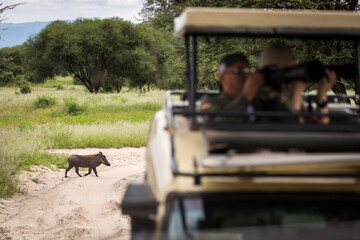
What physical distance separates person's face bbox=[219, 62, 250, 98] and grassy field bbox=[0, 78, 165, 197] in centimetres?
600

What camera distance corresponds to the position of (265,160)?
8.20 feet

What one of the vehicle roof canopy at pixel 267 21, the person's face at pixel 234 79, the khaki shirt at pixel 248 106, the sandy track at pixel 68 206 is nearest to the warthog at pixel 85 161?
the sandy track at pixel 68 206

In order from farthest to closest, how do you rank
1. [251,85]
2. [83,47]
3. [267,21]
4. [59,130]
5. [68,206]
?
1. [83,47]
2. [59,130]
3. [68,206]
4. [251,85]
5. [267,21]

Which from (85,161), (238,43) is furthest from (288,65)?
(238,43)

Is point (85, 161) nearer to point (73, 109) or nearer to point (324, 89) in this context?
point (324, 89)

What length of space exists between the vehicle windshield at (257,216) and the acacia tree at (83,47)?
141ft

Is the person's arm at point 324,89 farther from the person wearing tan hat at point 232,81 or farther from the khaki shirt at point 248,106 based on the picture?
the person wearing tan hat at point 232,81

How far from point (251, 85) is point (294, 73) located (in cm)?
29

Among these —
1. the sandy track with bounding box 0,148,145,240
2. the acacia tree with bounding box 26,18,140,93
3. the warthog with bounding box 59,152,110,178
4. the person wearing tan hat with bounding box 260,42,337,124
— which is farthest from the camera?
the acacia tree with bounding box 26,18,140,93

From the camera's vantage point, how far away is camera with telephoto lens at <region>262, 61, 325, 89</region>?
3.13 metres

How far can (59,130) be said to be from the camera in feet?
52.1

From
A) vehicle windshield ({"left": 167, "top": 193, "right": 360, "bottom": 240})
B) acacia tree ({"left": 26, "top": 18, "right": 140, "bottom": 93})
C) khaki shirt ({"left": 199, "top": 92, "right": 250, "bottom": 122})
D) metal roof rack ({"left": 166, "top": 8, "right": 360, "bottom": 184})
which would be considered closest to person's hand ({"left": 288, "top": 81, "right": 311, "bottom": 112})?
khaki shirt ({"left": 199, "top": 92, "right": 250, "bottom": 122})

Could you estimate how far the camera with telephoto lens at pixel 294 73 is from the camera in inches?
123

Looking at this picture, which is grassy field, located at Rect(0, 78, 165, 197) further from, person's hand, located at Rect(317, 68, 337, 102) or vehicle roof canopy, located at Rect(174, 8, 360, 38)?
vehicle roof canopy, located at Rect(174, 8, 360, 38)
